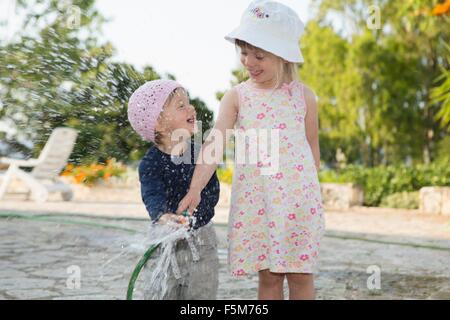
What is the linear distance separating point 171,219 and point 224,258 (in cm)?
273

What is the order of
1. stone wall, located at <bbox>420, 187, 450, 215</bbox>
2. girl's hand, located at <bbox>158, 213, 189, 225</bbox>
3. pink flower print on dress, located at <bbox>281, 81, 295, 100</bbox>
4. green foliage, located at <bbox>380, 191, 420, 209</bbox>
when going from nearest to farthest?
girl's hand, located at <bbox>158, 213, 189, 225</bbox> → pink flower print on dress, located at <bbox>281, 81, 295, 100</bbox> → stone wall, located at <bbox>420, 187, 450, 215</bbox> → green foliage, located at <bbox>380, 191, 420, 209</bbox>

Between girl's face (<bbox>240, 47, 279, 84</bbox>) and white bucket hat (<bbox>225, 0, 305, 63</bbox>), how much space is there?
0.21 feet

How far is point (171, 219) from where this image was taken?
2080 mm

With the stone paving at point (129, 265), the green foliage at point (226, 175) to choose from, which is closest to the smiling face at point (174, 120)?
the stone paving at point (129, 265)

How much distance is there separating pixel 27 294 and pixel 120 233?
2848mm

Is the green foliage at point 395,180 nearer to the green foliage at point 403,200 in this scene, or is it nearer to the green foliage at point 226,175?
the green foliage at point 403,200

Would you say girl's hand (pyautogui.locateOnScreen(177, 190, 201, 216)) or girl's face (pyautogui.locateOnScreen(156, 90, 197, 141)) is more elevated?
girl's face (pyautogui.locateOnScreen(156, 90, 197, 141))

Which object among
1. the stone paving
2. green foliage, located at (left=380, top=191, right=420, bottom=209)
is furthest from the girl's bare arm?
green foliage, located at (left=380, top=191, right=420, bottom=209)

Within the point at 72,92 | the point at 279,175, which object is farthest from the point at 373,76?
the point at 279,175

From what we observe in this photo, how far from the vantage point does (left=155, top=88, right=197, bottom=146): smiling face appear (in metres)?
2.25

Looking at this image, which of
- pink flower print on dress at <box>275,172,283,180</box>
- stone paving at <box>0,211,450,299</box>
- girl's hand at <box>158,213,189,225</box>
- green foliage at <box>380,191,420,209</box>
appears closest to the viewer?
girl's hand at <box>158,213,189,225</box>

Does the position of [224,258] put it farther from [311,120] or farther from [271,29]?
[271,29]

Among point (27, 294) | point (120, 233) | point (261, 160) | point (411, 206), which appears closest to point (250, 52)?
point (261, 160)

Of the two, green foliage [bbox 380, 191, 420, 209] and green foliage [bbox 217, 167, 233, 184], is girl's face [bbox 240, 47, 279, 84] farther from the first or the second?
green foliage [bbox 217, 167, 233, 184]
